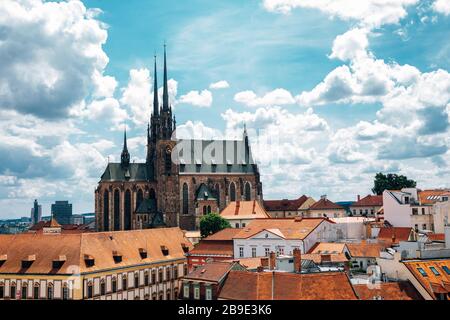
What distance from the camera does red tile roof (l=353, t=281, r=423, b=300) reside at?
38625 mm

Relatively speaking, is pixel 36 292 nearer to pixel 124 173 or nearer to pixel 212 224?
pixel 212 224

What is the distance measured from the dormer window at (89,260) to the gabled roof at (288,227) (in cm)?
2288

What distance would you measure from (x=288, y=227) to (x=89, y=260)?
28.4m

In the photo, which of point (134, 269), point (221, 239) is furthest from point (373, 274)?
point (221, 239)

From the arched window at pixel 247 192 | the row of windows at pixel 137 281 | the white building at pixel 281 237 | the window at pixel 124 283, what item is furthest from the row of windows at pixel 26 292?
the arched window at pixel 247 192

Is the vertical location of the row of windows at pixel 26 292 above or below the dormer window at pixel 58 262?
below

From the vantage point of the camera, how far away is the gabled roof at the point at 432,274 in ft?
128

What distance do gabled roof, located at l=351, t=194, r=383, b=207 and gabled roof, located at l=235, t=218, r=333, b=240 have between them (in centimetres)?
5563

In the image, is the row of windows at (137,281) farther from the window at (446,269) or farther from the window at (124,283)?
the window at (446,269)

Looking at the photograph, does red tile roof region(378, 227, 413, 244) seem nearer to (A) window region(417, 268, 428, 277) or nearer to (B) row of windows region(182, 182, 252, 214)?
(A) window region(417, 268, 428, 277)

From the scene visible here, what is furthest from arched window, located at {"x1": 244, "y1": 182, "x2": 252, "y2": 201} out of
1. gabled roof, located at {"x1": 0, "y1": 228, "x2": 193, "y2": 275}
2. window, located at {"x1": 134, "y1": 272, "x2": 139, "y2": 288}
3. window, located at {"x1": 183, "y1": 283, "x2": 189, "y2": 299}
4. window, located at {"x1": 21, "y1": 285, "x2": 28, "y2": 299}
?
window, located at {"x1": 21, "y1": 285, "x2": 28, "y2": 299}

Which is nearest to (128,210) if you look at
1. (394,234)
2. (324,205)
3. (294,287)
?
(324,205)

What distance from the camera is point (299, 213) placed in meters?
134
